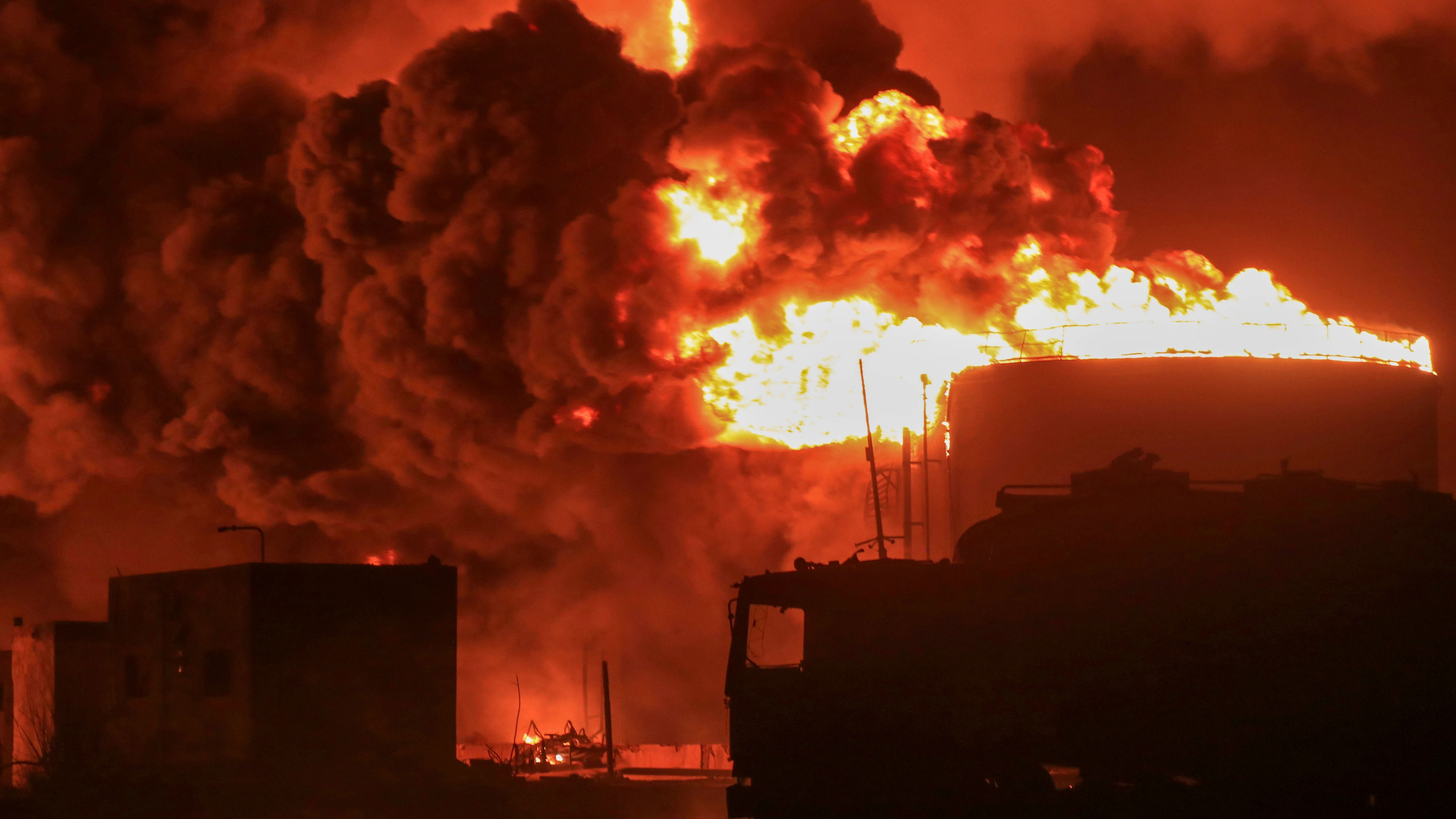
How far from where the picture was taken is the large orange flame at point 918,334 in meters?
34.9

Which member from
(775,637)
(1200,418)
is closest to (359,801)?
(775,637)

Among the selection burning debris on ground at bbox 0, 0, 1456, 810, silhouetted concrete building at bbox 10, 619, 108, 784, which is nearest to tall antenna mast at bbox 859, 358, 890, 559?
burning debris on ground at bbox 0, 0, 1456, 810

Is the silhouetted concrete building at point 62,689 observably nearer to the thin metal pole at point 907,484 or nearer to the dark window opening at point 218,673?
the dark window opening at point 218,673

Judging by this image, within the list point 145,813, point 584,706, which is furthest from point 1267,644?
point 584,706

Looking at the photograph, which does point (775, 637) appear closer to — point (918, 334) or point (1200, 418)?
point (1200, 418)

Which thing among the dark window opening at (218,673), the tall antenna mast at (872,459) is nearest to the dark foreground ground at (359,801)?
the dark window opening at (218,673)

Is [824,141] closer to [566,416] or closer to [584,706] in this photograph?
[566,416]

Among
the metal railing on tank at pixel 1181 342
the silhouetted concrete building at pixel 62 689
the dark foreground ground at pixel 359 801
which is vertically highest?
the metal railing on tank at pixel 1181 342

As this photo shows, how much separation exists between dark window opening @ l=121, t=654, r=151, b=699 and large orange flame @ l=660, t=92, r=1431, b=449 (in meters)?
13.8

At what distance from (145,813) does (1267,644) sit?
18.4m

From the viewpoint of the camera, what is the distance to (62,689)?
1412 inches

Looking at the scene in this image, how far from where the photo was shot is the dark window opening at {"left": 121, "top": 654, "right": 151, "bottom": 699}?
32.5m

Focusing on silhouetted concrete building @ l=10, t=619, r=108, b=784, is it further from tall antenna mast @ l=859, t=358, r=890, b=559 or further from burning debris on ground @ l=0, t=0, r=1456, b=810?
tall antenna mast @ l=859, t=358, r=890, b=559

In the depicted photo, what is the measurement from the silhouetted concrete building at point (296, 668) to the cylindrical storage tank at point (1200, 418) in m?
13.4
